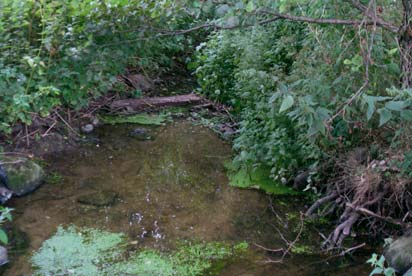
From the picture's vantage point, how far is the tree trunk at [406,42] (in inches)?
112

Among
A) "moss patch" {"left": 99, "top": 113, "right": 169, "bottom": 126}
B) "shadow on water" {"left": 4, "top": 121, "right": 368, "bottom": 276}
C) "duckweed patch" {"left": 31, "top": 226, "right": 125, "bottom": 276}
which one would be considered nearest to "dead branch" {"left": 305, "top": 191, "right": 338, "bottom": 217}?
"shadow on water" {"left": 4, "top": 121, "right": 368, "bottom": 276}

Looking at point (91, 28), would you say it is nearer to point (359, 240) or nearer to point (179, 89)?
point (359, 240)

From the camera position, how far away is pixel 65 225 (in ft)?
14.7

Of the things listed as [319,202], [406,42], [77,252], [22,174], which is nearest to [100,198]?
[22,174]

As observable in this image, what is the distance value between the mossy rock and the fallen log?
2092mm

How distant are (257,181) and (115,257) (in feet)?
6.04

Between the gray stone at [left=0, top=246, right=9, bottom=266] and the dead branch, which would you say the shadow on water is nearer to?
the gray stone at [left=0, top=246, right=9, bottom=266]

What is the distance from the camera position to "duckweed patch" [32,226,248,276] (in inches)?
152

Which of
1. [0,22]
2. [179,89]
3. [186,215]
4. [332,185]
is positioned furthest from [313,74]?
[179,89]

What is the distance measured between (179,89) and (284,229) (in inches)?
166

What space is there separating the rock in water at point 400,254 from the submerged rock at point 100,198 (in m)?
2.39

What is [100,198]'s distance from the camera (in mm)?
4988

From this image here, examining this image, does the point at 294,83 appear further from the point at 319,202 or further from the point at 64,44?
the point at 64,44

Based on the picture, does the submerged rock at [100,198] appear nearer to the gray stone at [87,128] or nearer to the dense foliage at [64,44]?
the dense foliage at [64,44]
